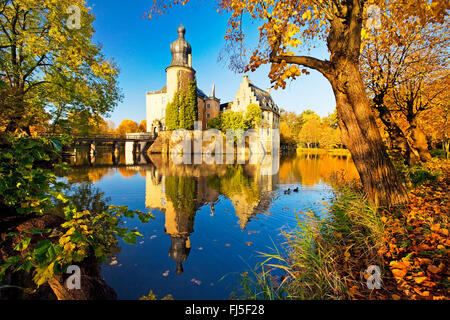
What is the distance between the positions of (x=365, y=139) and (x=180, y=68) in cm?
4014

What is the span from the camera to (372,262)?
293 centimetres

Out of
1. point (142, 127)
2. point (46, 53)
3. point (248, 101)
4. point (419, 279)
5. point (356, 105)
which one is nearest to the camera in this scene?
point (419, 279)

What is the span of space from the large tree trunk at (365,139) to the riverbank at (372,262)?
0.36 m

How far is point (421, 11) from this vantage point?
3.21 metres

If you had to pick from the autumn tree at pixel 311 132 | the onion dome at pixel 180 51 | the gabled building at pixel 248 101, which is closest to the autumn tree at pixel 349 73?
the onion dome at pixel 180 51

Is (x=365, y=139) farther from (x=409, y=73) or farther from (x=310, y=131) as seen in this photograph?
(x=310, y=131)

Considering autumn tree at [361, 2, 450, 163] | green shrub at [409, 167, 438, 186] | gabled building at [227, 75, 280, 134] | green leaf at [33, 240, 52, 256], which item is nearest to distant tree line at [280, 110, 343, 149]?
gabled building at [227, 75, 280, 134]

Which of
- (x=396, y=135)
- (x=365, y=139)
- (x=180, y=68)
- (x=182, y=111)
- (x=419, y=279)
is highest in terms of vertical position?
(x=180, y=68)

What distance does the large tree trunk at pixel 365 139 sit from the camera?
4.22 metres

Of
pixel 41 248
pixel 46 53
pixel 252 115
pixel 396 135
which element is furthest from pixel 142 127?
pixel 41 248

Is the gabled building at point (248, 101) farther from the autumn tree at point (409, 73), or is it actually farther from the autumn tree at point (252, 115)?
the autumn tree at point (409, 73)
